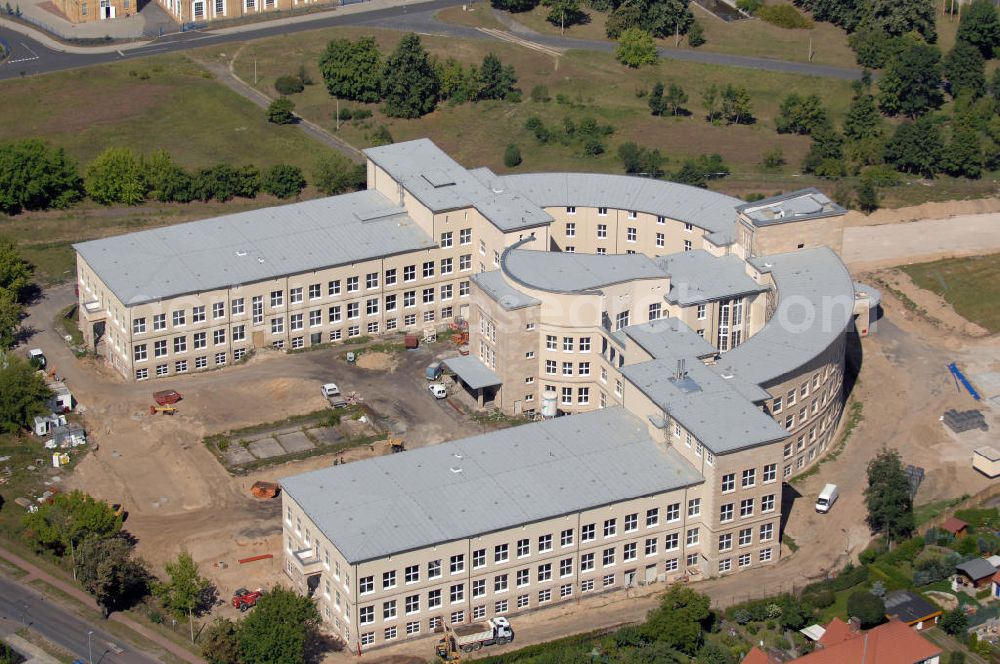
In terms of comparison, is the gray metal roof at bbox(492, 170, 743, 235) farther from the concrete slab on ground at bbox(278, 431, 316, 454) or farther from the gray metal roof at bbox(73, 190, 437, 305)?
the concrete slab on ground at bbox(278, 431, 316, 454)

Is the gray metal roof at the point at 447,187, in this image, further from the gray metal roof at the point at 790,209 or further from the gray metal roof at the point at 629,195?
the gray metal roof at the point at 790,209

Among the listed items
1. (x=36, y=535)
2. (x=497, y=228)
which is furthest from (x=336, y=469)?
(x=497, y=228)

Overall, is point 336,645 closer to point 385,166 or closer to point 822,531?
point 822,531

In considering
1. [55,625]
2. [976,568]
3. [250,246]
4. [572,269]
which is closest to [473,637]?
[55,625]

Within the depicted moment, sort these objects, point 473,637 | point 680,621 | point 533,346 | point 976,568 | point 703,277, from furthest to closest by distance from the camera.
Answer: point 703,277 → point 533,346 → point 976,568 → point 473,637 → point 680,621

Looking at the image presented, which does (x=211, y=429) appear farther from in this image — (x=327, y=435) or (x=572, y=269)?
(x=572, y=269)

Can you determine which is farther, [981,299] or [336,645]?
[981,299]
